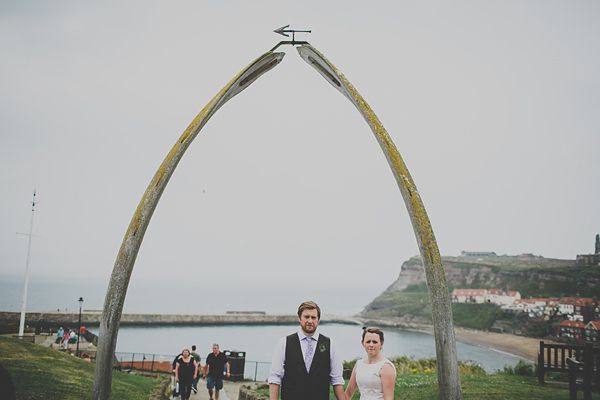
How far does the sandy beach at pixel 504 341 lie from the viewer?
56.1 metres

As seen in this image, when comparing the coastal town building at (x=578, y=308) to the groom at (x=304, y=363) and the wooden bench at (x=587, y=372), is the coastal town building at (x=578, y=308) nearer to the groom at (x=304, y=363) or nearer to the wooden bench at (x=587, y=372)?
the wooden bench at (x=587, y=372)

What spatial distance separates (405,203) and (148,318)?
7253 centimetres

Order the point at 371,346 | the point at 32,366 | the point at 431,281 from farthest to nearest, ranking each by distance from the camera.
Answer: the point at 32,366 → the point at 431,281 → the point at 371,346

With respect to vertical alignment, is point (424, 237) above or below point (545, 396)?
above

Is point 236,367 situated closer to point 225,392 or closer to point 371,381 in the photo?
point 225,392

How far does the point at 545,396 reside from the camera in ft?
29.6

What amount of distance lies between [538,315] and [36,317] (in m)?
71.1

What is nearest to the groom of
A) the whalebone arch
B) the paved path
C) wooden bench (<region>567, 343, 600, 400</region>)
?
the whalebone arch

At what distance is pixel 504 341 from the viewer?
209 feet

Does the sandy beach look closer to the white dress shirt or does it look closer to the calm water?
the calm water

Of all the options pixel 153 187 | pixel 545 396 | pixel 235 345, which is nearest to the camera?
pixel 153 187

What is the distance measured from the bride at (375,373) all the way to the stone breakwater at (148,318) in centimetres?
5560

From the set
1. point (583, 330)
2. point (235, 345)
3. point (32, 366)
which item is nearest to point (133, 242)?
point (32, 366)

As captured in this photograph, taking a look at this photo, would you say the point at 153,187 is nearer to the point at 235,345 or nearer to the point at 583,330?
the point at 235,345
